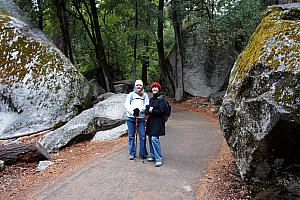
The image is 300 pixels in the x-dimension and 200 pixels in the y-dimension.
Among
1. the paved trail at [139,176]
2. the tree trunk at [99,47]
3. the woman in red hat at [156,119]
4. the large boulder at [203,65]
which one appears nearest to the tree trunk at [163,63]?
the large boulder at [203,65]

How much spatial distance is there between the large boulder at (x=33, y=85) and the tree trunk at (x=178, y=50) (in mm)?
6155

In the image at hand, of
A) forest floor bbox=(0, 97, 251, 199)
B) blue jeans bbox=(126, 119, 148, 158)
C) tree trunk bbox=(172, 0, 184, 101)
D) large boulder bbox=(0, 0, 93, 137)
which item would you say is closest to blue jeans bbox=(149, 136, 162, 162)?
blue jeans bbox=(126, 119, 148, 158)

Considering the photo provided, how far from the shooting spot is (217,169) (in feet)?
22.9

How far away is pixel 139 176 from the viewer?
21.4 feet

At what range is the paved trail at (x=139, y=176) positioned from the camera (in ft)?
19.1

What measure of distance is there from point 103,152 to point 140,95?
207cm

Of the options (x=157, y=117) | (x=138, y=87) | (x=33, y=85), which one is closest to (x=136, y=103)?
(x=138, y=87)

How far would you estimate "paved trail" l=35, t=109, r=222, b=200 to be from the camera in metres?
5.83

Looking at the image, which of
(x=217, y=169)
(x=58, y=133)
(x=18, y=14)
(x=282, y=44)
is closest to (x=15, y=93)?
(x=58, y=133)

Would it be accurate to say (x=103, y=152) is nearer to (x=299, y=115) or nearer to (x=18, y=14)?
(x=299, y=115)

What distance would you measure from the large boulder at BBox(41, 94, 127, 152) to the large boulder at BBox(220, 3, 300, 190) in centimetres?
578

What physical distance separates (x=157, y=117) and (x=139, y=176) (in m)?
1.31

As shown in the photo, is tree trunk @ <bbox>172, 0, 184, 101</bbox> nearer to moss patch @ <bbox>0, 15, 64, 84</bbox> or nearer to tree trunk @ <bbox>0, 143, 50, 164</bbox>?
moss patch @ <bbox>0, 15, 64, 84</bbox>

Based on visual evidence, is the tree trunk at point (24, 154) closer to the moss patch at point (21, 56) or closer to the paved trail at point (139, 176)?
the paved trail at point (139, 176)
